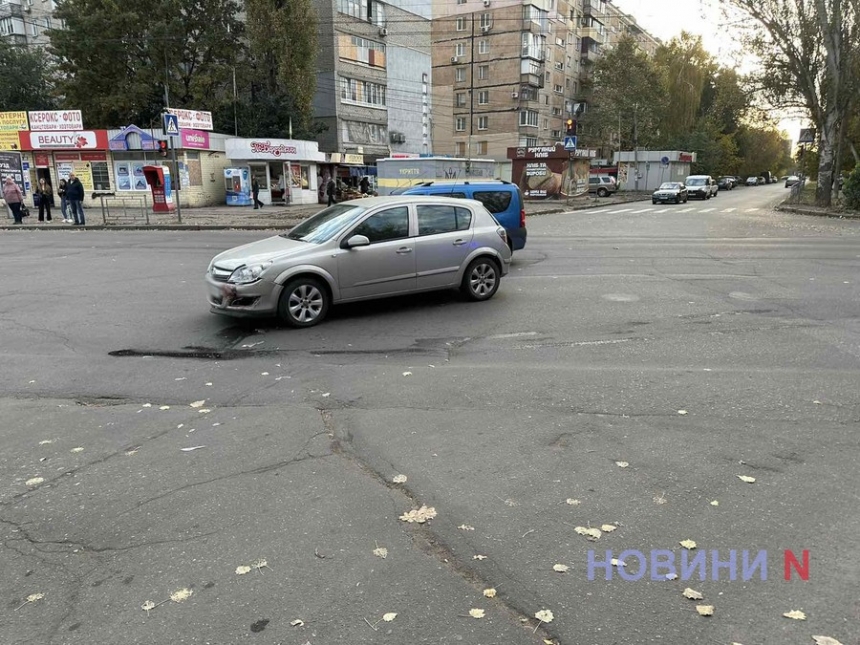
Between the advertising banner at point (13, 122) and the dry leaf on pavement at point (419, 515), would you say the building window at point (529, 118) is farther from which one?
the dry leaf on pavement at point (419, 515)

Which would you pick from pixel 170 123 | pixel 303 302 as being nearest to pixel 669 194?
pixel 170 123

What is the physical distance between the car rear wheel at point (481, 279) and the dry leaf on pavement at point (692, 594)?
6333 mm

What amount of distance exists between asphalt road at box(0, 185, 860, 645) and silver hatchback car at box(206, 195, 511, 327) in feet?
1.41

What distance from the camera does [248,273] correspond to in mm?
7113

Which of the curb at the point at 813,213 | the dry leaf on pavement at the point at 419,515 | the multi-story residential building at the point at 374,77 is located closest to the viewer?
the dry leaf on pavement at the point at 419,515

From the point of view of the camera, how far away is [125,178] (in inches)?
1239

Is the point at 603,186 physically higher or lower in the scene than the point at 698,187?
higher

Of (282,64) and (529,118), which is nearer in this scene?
(282,64)

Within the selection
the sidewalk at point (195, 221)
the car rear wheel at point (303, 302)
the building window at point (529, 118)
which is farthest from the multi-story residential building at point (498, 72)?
the car rear wheel at point (303, 302)

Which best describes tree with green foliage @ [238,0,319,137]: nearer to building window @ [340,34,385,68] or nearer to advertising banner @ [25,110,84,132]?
building window @ [340,34,385,68]

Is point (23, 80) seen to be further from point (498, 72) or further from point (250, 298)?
point (250, 298)

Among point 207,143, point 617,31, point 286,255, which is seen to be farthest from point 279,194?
point 617,31

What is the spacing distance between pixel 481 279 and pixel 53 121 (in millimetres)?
30639

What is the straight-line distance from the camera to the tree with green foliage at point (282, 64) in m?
35.2
